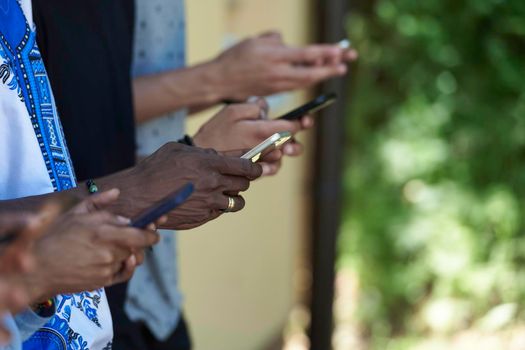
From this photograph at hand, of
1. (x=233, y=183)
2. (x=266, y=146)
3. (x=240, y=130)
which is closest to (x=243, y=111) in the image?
(x=240, y=130)

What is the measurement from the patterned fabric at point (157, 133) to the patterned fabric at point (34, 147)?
1.85 feet

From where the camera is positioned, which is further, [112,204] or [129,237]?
[112,204]

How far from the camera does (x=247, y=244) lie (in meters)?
2.79

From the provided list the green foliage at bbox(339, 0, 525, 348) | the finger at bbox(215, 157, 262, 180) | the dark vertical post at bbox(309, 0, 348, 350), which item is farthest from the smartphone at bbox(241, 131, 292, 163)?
the green foliage at bbox(339, 0, 525, 348)

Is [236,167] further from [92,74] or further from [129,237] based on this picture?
[92,74]

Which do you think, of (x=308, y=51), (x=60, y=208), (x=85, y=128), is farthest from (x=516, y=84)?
(x=60, y=208)

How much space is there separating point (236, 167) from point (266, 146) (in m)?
0.12

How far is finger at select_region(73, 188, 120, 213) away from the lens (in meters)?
0.89

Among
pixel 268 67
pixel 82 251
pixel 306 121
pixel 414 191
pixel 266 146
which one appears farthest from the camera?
pixel 414 191

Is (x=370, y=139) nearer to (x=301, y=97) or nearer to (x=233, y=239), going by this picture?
(x=301, y=97)

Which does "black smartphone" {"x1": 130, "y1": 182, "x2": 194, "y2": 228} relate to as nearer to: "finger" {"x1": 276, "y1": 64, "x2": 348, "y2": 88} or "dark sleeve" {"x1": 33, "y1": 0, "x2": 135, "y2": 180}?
"dark sleeve" {"x1": 33, "y1": 0, "x2": 135, "y2": 180}

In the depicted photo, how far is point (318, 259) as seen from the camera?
2.88 meters

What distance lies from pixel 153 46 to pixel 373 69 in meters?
1.83

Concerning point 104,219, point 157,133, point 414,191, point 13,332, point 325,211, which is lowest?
point 414,191
